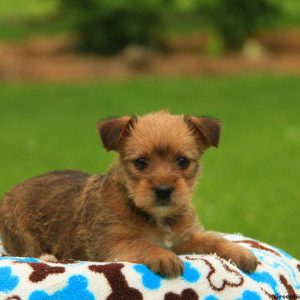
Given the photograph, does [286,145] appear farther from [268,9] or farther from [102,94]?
[268,9]

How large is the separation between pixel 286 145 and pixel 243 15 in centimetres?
1281

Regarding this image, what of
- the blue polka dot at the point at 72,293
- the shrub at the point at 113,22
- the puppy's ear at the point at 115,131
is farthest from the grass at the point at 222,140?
the blue polka dot at the point at 72,293

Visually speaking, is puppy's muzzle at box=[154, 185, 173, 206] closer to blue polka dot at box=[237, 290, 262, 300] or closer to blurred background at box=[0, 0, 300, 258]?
blue polka dot at box=[237, 290, 262, 300]

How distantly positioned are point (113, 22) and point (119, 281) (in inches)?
886

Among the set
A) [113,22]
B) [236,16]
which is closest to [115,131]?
[113,22]

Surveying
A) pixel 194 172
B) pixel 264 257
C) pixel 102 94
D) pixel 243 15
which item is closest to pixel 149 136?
pixel 194 172

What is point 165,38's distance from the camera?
99.6 ft

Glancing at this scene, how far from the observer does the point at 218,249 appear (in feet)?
22.4

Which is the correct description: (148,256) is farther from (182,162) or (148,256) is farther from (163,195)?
(182,162)

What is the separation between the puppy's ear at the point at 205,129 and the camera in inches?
266

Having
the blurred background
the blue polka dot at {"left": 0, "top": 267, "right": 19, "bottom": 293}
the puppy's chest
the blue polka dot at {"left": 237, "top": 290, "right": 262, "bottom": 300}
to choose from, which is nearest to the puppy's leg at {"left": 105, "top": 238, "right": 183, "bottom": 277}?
the puppy's chest

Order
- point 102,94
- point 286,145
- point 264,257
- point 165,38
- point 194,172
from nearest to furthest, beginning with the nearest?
1. point 194,172
2. point 264,257
3. point 286,145
4. point 102,94
5. point 165,38

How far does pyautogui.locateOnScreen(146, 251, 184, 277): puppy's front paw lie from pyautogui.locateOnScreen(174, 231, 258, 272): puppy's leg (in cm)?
71

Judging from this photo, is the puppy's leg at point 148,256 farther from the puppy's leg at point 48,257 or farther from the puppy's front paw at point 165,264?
the puppy's leg at point 48,257
